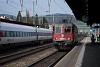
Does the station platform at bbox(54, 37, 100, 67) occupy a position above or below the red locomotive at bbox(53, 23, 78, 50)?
below

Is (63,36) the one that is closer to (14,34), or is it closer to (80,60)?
(14,34)

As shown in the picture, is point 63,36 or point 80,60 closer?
point 80,60

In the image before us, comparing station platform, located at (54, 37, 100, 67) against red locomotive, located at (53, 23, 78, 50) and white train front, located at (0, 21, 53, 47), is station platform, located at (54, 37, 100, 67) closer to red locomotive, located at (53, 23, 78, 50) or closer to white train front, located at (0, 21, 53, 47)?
red locomotive, located at (53, 23, 78, 50)

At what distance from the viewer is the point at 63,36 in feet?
97.5

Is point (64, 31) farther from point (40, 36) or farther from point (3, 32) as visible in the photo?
point (40, 36)

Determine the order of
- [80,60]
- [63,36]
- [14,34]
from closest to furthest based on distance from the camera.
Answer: [80,60] → [63,36] → [14,34]

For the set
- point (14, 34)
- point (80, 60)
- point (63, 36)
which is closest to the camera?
point (80, 60)

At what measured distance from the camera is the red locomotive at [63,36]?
29406 millimetres


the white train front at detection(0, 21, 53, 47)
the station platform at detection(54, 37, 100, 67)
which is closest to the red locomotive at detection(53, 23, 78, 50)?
the station platform at detection(54, 37, 100, 67)

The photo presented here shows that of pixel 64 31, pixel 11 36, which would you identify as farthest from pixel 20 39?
pixel 64 31

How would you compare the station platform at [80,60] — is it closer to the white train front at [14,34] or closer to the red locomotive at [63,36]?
the red locomotive at [63,36]

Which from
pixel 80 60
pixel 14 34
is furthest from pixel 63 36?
pixel 80 60

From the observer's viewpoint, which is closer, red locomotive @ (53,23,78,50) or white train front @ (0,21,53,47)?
white train front @ (0,21,53,47)

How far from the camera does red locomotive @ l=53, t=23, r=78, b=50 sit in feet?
96.5
